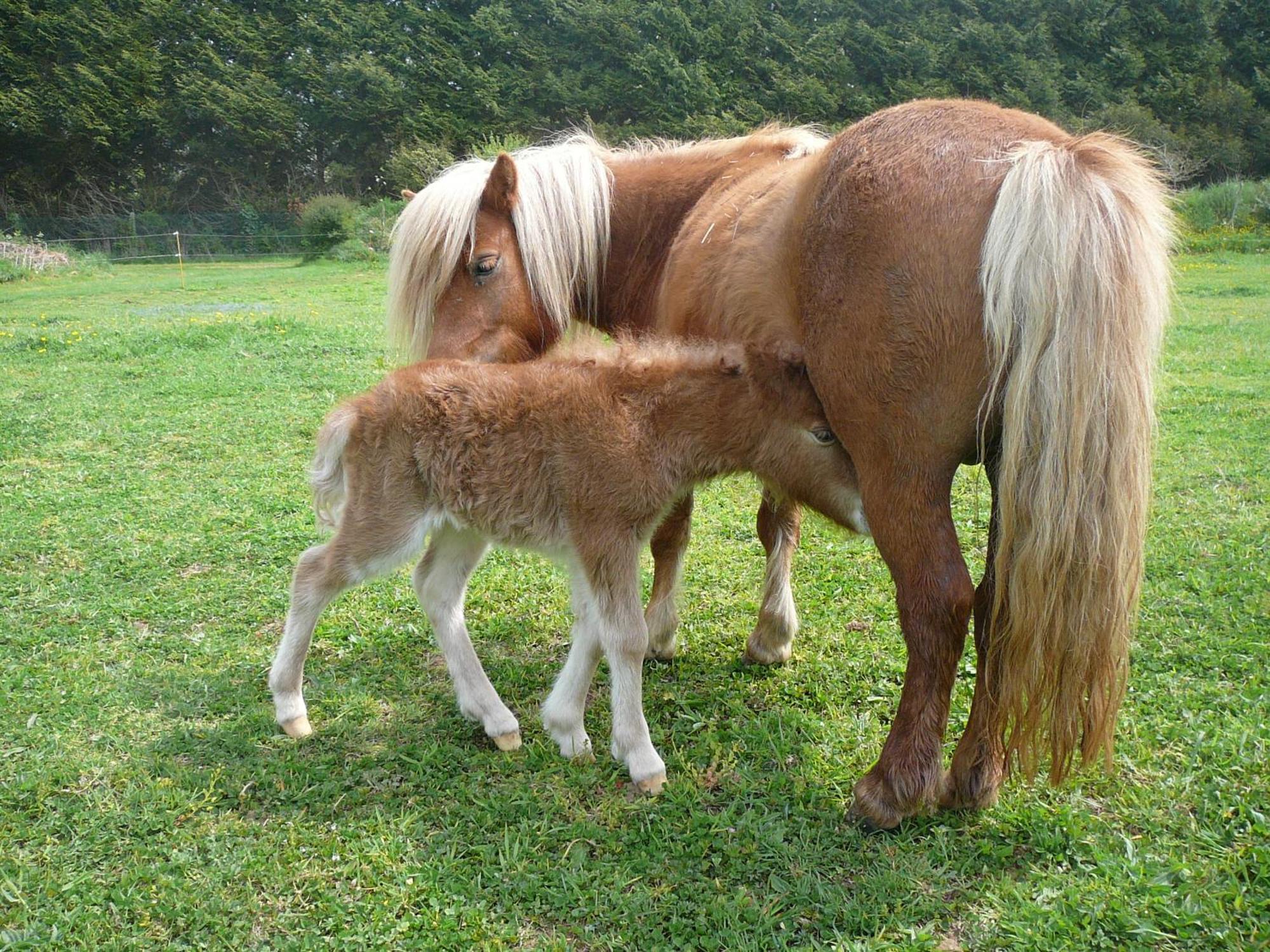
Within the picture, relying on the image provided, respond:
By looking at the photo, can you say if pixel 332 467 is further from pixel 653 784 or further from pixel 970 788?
pixel 970 788

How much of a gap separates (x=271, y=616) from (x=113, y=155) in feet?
139

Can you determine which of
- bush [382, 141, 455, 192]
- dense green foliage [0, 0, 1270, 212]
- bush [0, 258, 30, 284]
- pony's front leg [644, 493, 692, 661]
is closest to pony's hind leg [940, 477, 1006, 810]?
pony's front leg [644, 493, 692, 661]

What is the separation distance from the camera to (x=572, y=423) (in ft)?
11.1

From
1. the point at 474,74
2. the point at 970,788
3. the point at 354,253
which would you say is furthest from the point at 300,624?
the point at 474,74

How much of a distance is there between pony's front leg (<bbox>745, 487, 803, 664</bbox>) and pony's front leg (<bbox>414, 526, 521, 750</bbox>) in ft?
4.02

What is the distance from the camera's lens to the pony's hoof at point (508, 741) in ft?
11.8

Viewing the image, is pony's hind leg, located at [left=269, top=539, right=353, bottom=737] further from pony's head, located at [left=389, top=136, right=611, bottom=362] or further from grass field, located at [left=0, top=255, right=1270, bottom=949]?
pony's head, located at [left=389, top=136, right=611, bottom=362]

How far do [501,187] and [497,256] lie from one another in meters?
0.34

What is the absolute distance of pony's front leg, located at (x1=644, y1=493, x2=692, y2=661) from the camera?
4160 mm

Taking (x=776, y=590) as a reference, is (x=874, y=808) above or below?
below

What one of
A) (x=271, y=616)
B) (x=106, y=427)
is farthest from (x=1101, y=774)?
(x=106, y=427)

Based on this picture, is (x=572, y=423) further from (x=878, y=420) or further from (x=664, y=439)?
(x=878, y=420)

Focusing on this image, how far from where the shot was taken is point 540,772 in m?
3.45

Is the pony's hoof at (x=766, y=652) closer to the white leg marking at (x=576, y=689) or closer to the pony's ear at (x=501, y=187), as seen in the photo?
the white leg marking at (x=576, y=689)
